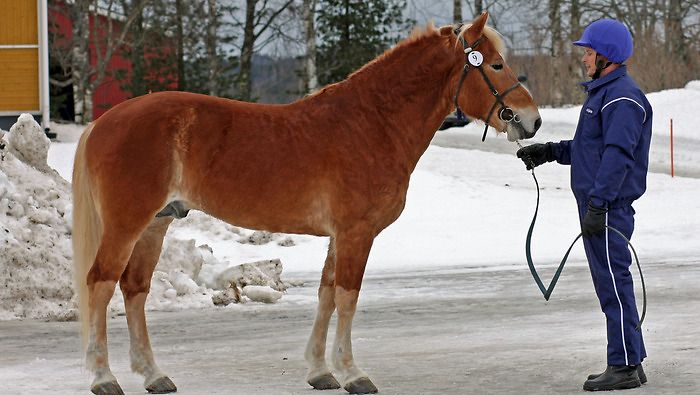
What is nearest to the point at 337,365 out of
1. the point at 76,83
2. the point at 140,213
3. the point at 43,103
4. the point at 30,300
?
the point at 140,213

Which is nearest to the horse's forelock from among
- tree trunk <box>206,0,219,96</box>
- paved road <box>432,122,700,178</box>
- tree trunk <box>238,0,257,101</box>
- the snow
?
the snow

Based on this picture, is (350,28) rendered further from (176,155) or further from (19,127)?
(176,155)

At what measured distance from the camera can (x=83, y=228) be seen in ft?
22.7

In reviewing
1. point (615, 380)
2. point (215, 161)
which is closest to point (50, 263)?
point (215, 161)

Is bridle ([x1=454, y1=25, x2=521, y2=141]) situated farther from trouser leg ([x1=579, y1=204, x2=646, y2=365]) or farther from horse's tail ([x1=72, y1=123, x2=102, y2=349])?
horse's tail ([x1=72, y1=123, x2=102, y2=349])

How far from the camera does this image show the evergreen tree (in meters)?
33.5

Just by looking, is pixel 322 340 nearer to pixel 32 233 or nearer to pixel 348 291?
pixel 348 291

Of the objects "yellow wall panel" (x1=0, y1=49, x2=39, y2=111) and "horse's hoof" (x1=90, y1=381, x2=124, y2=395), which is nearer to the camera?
"horse's hoof" (x1=90, y1=381, x2=124, y2=395)

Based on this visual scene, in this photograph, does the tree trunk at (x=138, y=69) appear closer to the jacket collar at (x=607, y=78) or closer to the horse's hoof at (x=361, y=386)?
the horse's hoof at (x=361, y=386)

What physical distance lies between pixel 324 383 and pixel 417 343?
6.27 feet

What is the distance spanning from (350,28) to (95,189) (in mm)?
27748

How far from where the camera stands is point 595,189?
650 centimetres

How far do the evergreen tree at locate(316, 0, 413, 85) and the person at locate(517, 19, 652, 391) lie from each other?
2656cm

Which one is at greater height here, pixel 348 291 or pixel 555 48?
pixel 555 48
